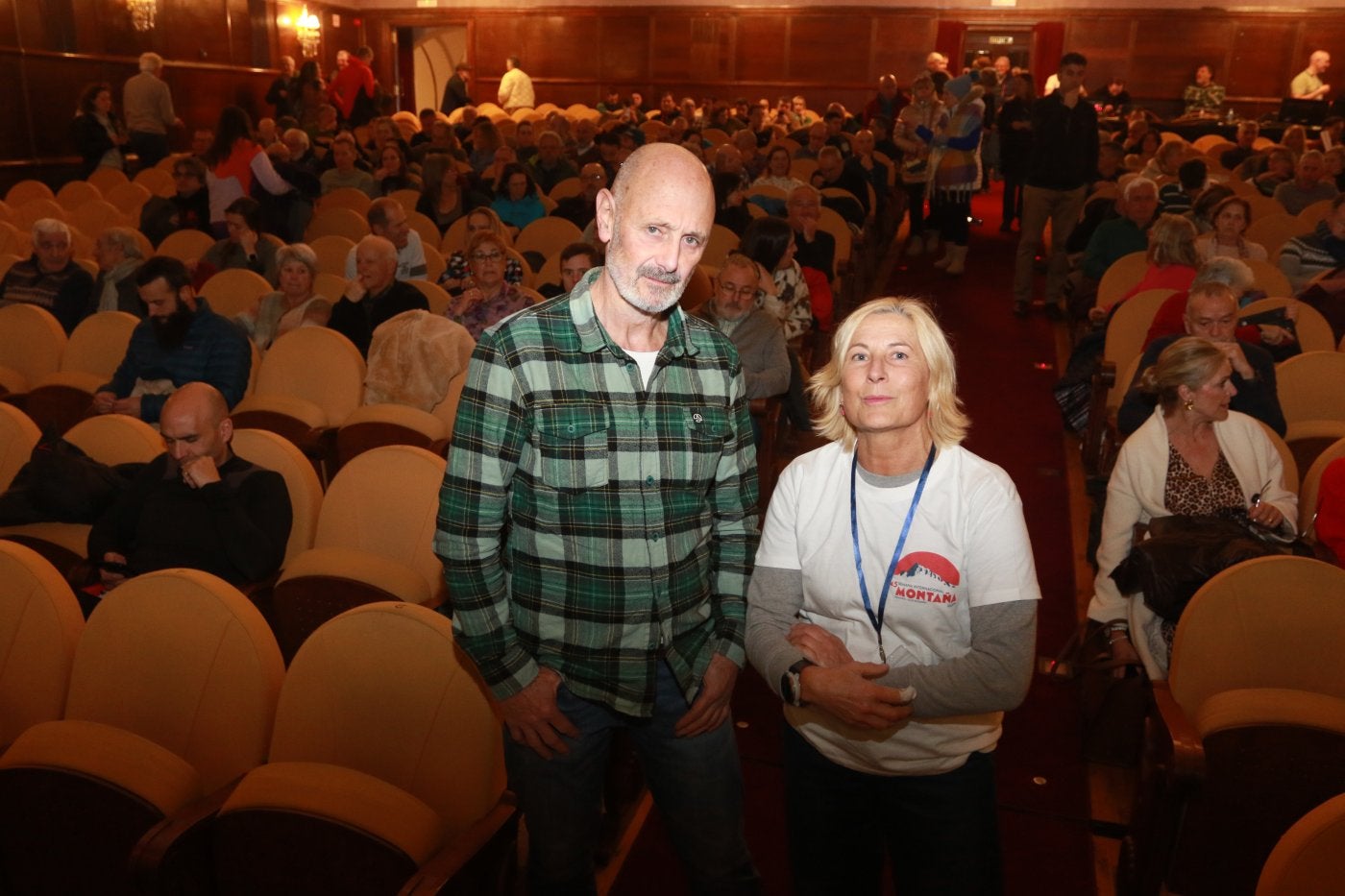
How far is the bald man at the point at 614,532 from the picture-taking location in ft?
5.12

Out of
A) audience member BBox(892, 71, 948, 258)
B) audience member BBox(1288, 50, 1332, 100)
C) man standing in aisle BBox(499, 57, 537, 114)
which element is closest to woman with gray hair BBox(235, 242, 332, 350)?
audience member BBox(892, 71, 948, 258)

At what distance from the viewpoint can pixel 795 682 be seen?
64.2 inches

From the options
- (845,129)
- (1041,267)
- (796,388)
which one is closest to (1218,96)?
(845,129)

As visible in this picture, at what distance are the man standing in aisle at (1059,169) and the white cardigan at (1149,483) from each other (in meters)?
4.66

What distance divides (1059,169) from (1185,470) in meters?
4.96

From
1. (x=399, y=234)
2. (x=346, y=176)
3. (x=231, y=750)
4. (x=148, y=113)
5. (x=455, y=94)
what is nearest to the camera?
(x=231, y=750)

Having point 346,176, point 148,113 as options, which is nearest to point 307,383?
point 346,176

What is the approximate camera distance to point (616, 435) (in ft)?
5.20

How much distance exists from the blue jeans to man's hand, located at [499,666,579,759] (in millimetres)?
31

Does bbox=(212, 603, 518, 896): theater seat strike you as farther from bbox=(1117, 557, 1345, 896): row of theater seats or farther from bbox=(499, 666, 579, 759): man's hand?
bbox=(1117, 557, 1345, 896): row of theater seats

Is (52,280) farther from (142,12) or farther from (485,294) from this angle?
(142,12)

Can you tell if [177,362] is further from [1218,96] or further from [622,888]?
[1218,96]

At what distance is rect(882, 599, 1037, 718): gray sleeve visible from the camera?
157 centimetres

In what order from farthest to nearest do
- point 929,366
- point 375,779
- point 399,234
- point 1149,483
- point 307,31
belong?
point 307,31, point 399,234, point 1149,483, point 375,779, point 929,366
